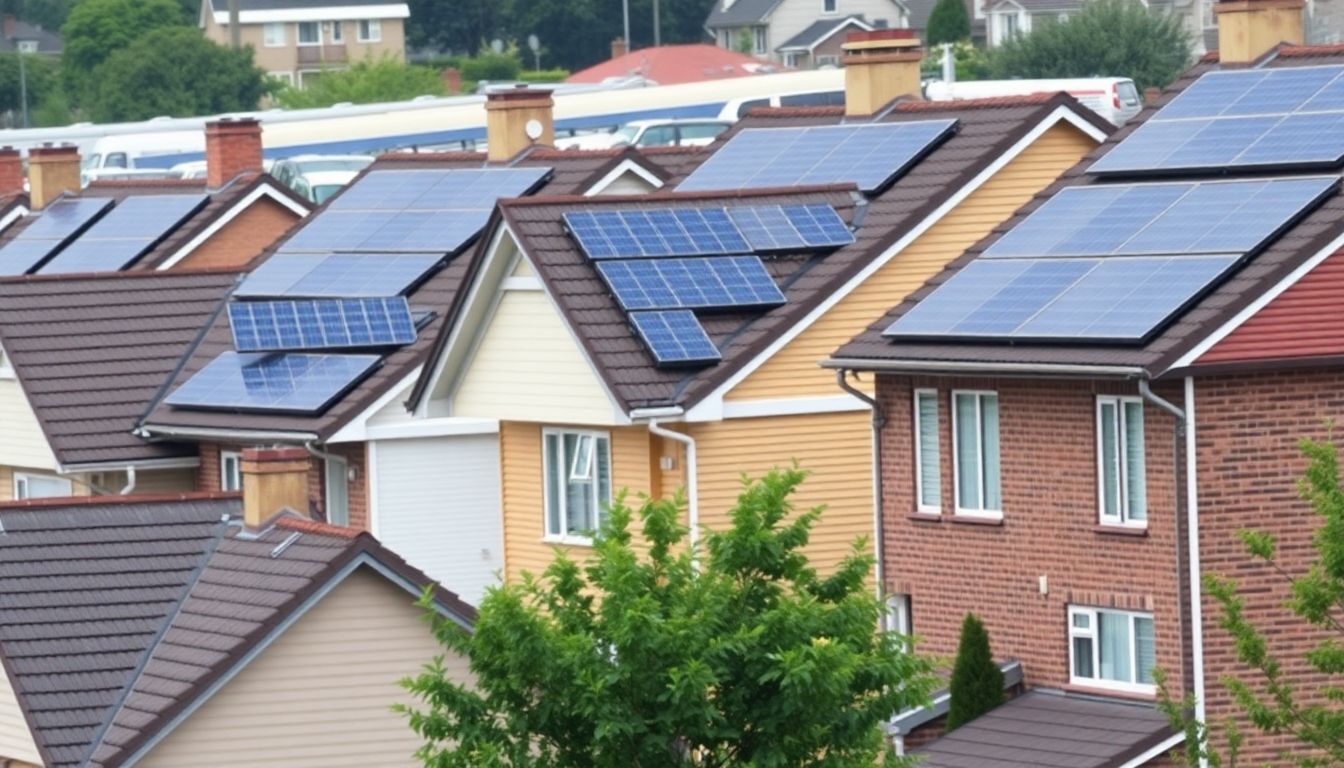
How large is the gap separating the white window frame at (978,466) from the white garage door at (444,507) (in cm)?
774

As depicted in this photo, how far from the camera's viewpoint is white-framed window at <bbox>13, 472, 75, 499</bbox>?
45500mm

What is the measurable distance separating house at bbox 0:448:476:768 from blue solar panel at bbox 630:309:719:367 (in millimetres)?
5824

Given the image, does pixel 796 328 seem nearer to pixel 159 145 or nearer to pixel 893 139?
pixel 893 139

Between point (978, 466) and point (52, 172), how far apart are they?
2772 cm

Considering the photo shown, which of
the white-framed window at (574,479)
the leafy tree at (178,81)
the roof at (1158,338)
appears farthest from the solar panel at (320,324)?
the leafy tree at (178,81)

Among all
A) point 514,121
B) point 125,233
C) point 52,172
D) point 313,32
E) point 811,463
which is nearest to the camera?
point 811,463

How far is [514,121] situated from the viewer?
155 feet

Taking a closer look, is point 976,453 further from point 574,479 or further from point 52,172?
point 52,172

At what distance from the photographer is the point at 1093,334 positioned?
32.2 meters

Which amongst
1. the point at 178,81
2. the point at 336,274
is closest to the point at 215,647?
the point at 336,274

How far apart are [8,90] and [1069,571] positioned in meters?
119

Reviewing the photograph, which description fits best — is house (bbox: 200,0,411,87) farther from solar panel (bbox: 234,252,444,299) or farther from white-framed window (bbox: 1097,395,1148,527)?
white-framed window (bbox: 1097,395,1148,527)

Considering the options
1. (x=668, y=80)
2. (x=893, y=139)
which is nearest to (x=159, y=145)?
(x=668, y=80)

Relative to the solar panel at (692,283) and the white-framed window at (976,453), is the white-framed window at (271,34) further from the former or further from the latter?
the white-framed window at (976,453)
